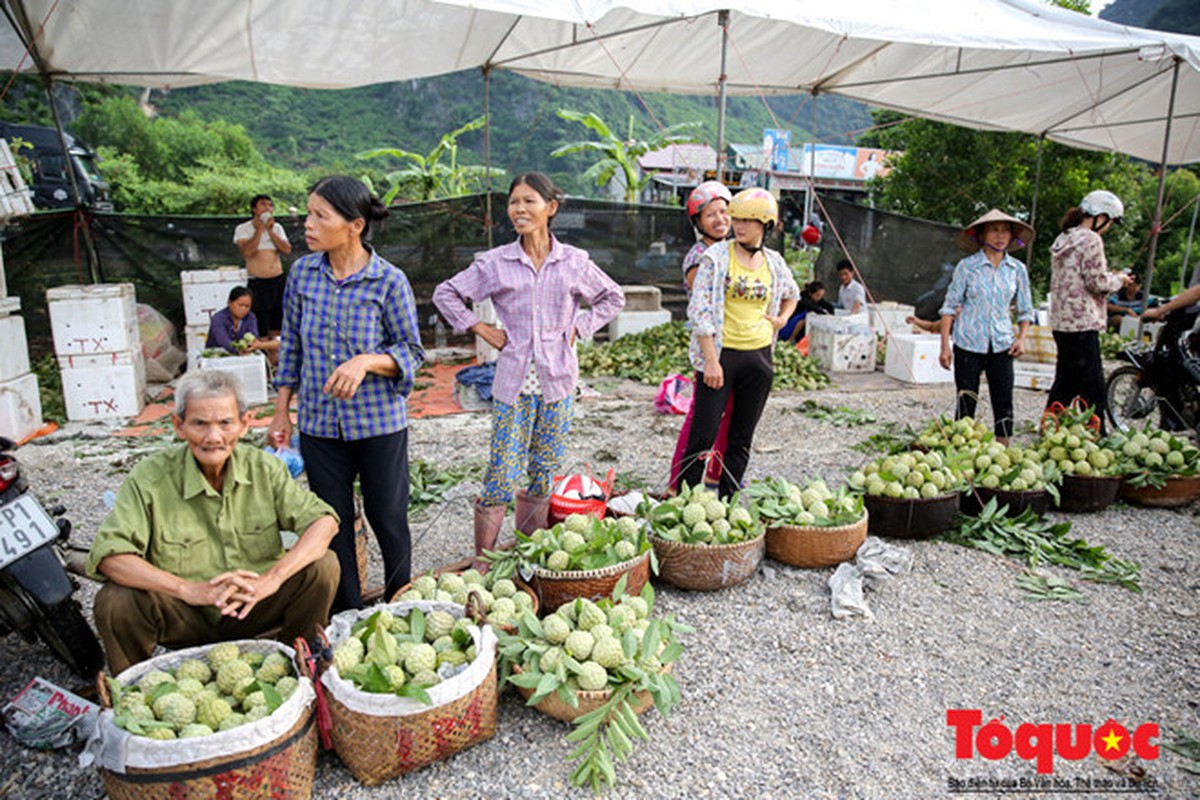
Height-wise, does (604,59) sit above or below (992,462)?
above

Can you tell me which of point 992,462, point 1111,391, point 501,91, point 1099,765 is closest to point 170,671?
point 1099,765

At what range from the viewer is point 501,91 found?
3931cm

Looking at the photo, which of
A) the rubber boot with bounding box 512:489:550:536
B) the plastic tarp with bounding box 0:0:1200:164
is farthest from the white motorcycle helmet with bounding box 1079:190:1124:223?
the rubber boot with bounding box 512:489:550:536

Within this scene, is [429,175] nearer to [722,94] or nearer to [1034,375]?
[722,94]

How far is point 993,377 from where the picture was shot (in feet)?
15.3

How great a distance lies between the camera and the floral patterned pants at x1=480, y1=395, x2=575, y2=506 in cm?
308

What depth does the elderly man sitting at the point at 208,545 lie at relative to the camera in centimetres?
208

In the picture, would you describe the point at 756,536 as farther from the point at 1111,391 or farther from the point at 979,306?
the point at 1111,391

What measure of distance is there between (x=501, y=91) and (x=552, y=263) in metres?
39.8

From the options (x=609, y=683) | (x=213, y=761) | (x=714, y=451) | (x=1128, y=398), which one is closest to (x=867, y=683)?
(x=609, y=683)

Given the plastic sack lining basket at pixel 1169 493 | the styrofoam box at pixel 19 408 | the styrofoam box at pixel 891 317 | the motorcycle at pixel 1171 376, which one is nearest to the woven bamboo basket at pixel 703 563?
the plastic sack lining basket at pixel 1169 493

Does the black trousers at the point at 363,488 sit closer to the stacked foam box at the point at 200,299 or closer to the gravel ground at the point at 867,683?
the gravel ground at the point at 867,683

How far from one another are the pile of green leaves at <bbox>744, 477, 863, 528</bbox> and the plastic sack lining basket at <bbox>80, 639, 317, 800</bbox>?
2109 mm

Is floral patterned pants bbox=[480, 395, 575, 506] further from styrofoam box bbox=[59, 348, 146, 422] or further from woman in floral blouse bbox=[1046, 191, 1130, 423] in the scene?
styrofoam box bbox=[59, 348, 146, 422]
